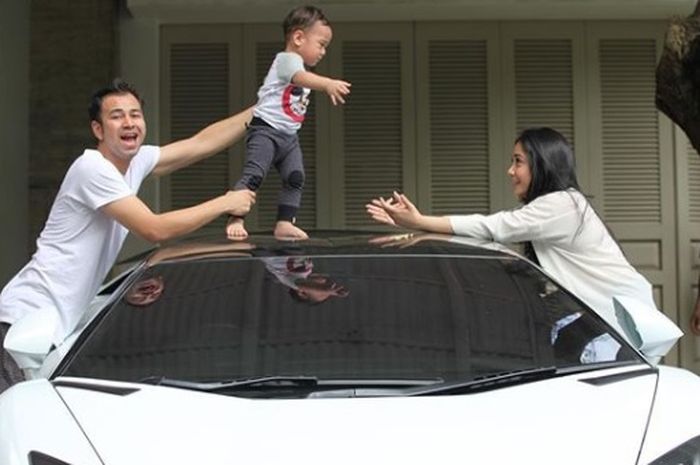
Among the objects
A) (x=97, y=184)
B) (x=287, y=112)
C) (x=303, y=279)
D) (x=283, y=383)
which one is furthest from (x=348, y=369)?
(x=287, y=112)

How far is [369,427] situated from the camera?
6.72ft

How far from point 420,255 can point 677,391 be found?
3.25ft

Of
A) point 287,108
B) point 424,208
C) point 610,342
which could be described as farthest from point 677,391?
point 424,208

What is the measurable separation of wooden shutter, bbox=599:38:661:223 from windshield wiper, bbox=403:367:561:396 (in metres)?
4.93

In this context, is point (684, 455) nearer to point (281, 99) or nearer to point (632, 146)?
point (281, 99)

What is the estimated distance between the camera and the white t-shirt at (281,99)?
396 cm

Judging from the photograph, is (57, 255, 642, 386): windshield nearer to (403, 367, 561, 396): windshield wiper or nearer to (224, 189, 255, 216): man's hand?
(403, 367, 561, 396): windshield wiper

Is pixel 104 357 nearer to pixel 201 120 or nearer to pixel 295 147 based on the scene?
pixel 295 147

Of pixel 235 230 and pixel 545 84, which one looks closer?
pixel 235 230

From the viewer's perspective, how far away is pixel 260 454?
1.96 metres

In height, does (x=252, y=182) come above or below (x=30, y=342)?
above

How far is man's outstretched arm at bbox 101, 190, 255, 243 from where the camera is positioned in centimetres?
330

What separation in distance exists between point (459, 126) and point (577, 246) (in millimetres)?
3568

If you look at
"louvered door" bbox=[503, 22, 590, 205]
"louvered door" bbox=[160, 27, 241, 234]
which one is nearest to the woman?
"louvered door" bbox=[503, 22, 590, 205]
